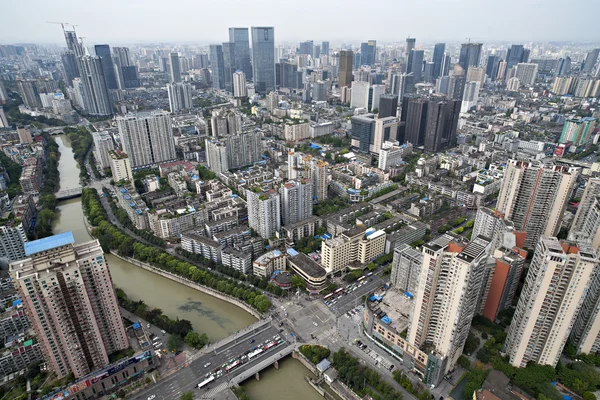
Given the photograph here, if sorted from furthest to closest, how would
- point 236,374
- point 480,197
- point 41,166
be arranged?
point 41,166 < point 480,197 < point 236,374

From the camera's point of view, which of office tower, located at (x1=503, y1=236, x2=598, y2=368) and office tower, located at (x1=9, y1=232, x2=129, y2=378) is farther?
office tower, located at (x1=9, y1=232, x2=129, y2=378)

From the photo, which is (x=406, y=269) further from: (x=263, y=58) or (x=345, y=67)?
(x=263, y=58)

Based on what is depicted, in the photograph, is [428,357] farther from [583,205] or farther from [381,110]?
[381,110]

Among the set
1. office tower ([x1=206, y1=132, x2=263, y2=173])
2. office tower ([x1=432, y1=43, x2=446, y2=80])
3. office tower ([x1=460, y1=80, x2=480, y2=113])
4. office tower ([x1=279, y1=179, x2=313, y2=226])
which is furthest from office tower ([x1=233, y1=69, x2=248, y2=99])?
office tower ([x1=279, y1=179, x2=313, y2=226])

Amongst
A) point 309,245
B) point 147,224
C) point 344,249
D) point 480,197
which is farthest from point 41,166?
point 480,197

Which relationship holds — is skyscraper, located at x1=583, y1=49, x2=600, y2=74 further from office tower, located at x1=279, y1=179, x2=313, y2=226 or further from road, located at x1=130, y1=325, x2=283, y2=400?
road, located at x1=130, y1=325, x2=283, y2=400

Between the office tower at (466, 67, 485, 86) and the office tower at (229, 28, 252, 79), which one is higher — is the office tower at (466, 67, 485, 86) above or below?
below
